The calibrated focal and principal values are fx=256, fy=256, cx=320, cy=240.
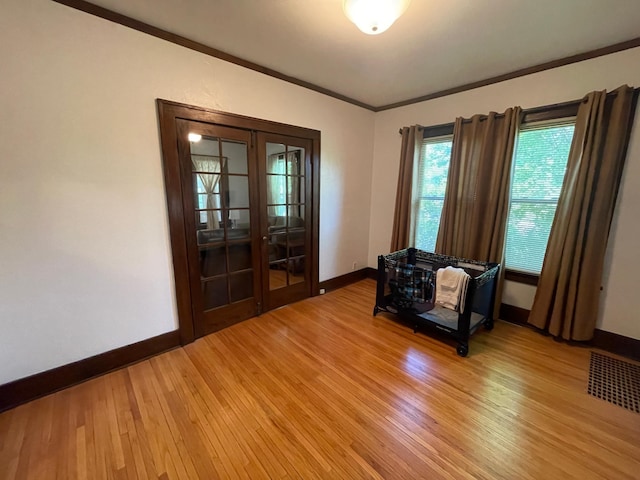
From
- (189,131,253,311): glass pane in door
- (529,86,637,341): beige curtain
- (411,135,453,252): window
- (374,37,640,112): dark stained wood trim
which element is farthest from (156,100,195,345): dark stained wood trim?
(529,86,637,341): beige curtain

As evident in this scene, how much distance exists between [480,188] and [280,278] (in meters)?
2.52

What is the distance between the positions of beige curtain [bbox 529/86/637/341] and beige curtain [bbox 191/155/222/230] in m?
3.27

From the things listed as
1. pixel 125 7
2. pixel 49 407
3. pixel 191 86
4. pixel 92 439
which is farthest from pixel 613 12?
pixel 49 407

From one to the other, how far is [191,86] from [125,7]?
57cm

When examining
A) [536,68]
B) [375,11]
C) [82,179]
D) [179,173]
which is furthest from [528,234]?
[82,179]

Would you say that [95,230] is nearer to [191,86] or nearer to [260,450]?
[191,86]

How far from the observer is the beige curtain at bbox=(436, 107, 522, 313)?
8.82 feet

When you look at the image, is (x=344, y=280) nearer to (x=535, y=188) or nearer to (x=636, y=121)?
(x=535, y=188)

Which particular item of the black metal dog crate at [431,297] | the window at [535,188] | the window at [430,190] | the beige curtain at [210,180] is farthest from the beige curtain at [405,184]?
the beige curtain at [210,180]

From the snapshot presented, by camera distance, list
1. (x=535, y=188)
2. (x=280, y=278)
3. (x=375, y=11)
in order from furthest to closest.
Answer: (x=280, y=278)
(x=535, y=188)
(x=375, y=11)

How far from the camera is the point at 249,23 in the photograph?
1933 millimetres

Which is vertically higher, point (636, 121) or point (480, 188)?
point (636, 121)

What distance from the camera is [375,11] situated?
1.43 metres

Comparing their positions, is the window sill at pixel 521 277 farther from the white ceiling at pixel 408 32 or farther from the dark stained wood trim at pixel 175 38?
the dark stained wood trim at pixel 175 38
